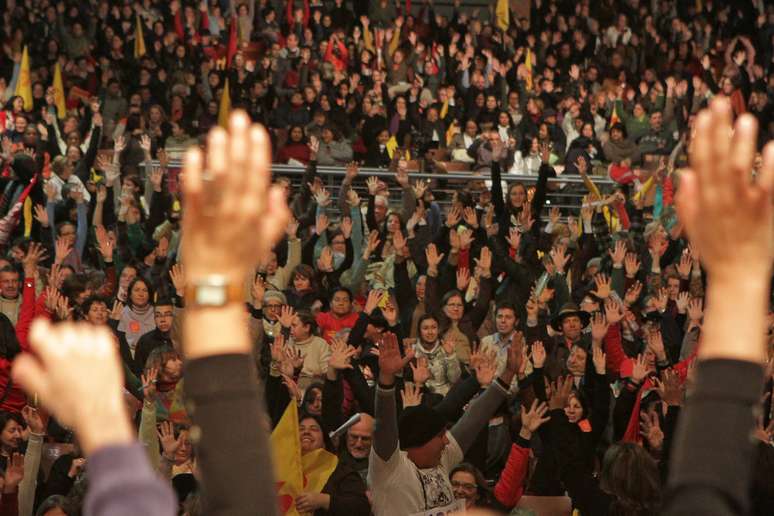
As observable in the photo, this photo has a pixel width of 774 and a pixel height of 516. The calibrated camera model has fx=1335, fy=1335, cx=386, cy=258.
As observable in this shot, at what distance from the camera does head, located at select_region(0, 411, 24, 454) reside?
5.62 meters

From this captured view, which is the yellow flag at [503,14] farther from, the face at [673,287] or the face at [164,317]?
the face at [164,317]

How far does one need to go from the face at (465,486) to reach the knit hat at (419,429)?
50 centimetres

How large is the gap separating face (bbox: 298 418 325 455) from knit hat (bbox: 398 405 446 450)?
108 centimetres

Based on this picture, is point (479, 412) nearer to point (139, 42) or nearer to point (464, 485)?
point (464, 485)

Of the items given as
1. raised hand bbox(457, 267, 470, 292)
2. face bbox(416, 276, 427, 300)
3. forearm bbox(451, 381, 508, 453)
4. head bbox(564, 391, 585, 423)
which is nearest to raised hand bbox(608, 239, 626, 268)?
raised hand bbox(457, 267, 470, 292)

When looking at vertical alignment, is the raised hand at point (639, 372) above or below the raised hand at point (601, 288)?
below

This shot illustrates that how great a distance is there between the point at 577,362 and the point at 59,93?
409 inches

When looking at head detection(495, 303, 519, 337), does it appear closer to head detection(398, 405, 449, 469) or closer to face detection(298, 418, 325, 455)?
face detection(298, 418, 325, 455)

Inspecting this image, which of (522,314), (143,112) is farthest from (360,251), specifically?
(143,112)

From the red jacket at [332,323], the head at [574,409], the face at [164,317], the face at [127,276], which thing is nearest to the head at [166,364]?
the face at [164,317]

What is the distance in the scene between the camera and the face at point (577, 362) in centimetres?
761

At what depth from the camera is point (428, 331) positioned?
8.20 meters

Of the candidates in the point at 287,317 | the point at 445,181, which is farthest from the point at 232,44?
the point at 287,317

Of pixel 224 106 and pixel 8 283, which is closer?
Result: pixel 8 283
